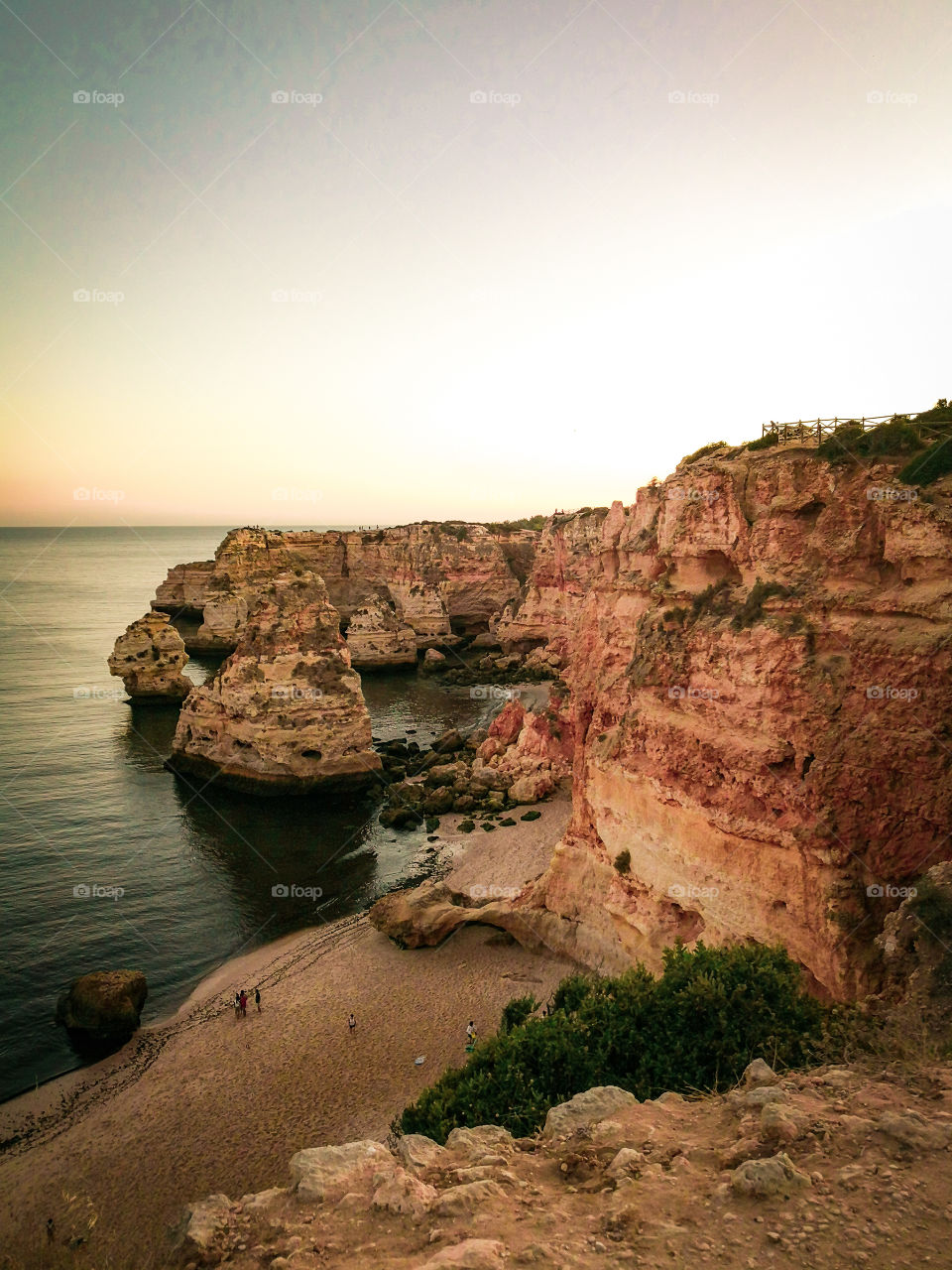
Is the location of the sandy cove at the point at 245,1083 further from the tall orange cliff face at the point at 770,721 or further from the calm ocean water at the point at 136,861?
the tall orange cliff face at the point at 770,721

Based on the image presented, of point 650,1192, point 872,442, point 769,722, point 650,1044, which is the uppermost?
point 872,442

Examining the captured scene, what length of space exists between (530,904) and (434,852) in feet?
37.7

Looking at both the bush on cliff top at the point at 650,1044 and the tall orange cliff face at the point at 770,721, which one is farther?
the tall orange cliff face at the point at 770,721

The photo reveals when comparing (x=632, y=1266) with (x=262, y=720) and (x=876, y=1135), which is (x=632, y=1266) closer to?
(x=876, y=1135)

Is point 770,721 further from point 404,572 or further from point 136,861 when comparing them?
point 404,572

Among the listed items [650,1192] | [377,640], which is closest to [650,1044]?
[650,1192]

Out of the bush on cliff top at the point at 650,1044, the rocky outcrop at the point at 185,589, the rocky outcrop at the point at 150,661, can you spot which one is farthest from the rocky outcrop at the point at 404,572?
the bush on cliff top at the point at 650,1044

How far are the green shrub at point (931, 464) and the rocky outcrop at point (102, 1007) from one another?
2561 cm

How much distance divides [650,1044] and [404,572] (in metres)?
80.1

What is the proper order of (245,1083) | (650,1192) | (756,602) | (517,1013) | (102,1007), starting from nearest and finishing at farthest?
(650,1192) < (756,602) < (517,1013) < (245,1083) < (102,1007)

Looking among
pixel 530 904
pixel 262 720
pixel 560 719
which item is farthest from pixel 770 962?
pixel 262 720

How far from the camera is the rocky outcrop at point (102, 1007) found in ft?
71.1

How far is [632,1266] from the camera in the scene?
6504 millimetres

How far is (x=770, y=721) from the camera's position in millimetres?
15047
